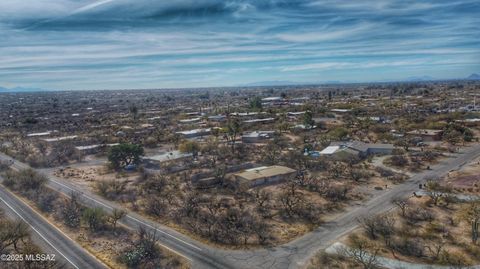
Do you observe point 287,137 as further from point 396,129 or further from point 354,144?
point 396,129

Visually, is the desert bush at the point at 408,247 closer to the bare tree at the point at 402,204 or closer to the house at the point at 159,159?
the bare tree at the point at 402,204

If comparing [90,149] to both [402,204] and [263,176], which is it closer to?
[263,176]

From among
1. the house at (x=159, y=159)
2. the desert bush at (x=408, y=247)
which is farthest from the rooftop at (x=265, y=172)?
the desert bush at (x=408, y=247)

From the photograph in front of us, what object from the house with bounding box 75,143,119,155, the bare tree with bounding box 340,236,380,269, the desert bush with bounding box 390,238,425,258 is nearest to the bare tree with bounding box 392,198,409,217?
the desert bush with bounding box 390,238,425,258

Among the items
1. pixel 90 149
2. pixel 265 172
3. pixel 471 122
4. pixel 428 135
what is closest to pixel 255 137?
pixel 265 172

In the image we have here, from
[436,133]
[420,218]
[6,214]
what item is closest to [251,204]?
[420,218]

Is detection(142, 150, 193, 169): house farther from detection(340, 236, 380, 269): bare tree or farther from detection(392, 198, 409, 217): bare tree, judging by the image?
detection(340, 236, 380, 269): bare tree

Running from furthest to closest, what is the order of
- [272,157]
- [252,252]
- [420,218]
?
[272,157] < [420,218] < [252,252]
